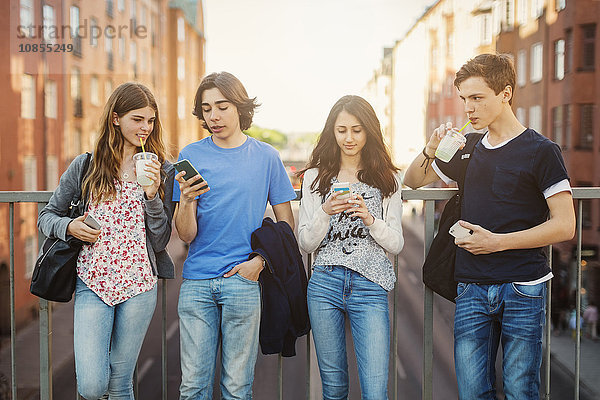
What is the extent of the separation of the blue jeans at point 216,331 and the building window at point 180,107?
43.3m

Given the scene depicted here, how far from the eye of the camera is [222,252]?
7.41ft

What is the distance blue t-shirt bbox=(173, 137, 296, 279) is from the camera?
2256mm

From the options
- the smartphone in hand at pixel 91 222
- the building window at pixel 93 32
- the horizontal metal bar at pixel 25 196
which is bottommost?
the smartphone in hand at pixel 91 222

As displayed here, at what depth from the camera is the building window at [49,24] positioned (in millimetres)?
24864

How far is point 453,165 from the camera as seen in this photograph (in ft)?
7.84

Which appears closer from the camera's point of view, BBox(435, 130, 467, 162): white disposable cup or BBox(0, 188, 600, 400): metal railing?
BBox(435, 130, 467, 162): white disposable cup

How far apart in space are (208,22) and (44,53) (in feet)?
120

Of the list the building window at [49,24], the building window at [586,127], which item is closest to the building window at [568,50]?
the building window at [586,127]

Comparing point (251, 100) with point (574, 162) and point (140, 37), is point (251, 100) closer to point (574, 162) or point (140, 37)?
point (574, 162)

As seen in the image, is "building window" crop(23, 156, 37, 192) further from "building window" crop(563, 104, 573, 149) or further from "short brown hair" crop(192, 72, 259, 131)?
"short brown hair" crop(192, 72, 259, 131)

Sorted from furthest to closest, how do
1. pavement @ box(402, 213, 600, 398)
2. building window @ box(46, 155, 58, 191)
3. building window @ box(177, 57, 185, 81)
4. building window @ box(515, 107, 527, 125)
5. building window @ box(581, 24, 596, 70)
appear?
building window @ box(177, 57, 185, 81)
building window @ box(515, 107, 527, 125)
building window @ box(46, 155, 58, 191)
building window @ box(581, 24, 596, 70)
pavement @ box(402, 213, 600, 398)

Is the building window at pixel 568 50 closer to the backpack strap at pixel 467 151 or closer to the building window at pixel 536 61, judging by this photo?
the building window at pixel 536 61

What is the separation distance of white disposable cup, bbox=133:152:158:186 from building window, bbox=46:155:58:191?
22.7m

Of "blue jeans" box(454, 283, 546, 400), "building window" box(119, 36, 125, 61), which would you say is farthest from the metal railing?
"building window" box(119, 36, 125, 61)
